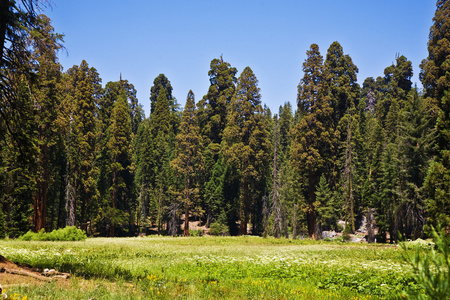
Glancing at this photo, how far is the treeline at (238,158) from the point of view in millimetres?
30281

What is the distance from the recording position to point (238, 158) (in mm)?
45938

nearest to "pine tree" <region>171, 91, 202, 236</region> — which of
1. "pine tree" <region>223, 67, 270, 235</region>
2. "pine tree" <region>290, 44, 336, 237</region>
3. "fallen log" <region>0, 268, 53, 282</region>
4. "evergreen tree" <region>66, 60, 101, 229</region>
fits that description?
"pine tree" <region>223, 67, 270, 235</region>

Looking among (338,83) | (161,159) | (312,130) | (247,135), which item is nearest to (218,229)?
(247,135)

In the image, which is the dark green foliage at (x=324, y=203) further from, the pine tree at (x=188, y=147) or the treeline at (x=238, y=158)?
the pine tree at (x=188, y=147)

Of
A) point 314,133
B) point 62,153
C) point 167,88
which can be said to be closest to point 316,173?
point 314,133

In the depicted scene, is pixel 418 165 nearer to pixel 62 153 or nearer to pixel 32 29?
pixel 32 29

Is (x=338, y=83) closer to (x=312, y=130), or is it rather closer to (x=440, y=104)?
(x=312, y=130)

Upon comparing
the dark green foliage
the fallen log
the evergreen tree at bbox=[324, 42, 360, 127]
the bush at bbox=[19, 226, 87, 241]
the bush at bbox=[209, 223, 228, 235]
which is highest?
the evergreen tree at bbox=[324, 42, 360, 127]

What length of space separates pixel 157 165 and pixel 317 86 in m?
38.5

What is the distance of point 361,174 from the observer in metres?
52.0

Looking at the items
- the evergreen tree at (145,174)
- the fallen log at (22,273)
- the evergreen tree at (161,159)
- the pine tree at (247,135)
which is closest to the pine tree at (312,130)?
the pine tree at (247,135)

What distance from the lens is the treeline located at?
99.3 feet

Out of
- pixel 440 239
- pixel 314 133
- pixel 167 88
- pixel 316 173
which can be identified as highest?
pixel 167 88

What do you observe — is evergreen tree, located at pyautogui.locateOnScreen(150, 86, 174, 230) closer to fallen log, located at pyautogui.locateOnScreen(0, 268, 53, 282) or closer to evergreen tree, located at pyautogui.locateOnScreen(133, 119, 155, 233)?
evergreen tree, located at pyautogui.locateOnScreen(133, 119, 155, 233)
